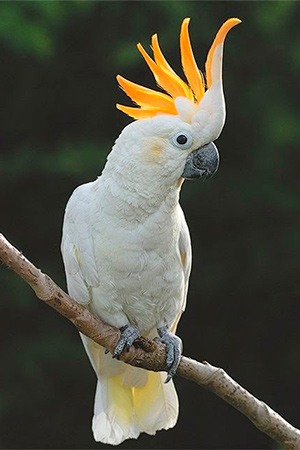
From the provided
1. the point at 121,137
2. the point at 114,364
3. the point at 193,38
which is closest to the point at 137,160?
the point at 121,137

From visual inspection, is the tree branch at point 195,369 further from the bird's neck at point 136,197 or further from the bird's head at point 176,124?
the bird's head at point 176,124

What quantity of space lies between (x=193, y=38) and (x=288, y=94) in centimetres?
55

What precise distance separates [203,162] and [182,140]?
79 mm

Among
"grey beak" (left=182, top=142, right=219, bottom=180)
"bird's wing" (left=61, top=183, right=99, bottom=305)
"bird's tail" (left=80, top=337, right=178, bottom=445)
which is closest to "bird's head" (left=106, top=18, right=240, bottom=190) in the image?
"grey beak" (left=182, top=142, right=219, bottom=180)

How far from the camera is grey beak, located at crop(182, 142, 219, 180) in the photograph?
2.39 m

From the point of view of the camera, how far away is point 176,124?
238 cm

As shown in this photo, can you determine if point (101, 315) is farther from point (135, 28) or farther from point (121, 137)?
point (135, 28)

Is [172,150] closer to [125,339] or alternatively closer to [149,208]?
[149,208]

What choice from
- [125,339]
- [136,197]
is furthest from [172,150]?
[125,339]

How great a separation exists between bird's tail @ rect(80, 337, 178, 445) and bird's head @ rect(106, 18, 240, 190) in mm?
718

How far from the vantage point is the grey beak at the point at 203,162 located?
7.86ft

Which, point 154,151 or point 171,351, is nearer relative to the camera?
point 154,151

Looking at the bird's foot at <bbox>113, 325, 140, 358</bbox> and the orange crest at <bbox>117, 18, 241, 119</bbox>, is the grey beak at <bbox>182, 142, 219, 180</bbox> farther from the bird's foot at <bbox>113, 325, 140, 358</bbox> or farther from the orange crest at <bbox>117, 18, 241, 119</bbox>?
the bird's foot at <bbox>113, 325, 140, 358</bbox>

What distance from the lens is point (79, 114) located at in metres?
4.32
